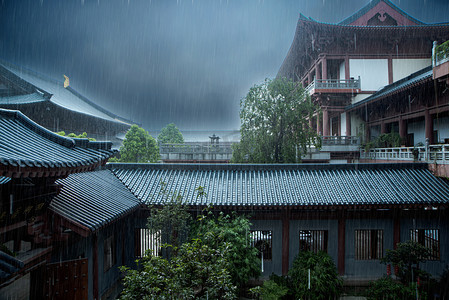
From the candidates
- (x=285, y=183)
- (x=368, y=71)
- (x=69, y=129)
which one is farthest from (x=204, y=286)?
(x=69, y=129)

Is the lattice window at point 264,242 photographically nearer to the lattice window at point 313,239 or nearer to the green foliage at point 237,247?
the lattice window at point 313,239

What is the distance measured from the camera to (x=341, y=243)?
9.97 m

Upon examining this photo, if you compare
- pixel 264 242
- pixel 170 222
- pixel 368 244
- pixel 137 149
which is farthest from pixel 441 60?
pixel 137 149

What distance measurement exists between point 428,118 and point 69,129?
87.6 feet

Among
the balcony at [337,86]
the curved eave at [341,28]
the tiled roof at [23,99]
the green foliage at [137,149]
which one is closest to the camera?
the curved eave at [341,28]

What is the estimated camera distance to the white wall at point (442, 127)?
14000 mm

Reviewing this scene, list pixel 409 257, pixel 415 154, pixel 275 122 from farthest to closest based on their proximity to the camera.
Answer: pixel 275 122, pixel 415 154, pixel 409 257

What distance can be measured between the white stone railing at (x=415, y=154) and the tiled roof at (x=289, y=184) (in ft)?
2.22

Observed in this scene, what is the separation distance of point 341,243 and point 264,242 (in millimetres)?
2780

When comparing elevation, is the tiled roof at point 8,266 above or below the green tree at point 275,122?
below

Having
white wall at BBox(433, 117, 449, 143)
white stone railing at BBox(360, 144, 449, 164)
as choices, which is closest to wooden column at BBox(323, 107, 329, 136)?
white stone railing at BBox(360, 144, 449, 164)

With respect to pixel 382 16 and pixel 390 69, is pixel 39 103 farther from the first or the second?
pixel 382 16

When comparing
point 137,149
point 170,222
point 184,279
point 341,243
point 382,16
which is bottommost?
point 341,243

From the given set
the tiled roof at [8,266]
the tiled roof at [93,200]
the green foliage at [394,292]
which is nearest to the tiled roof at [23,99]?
the tiled roof at [93,200]
